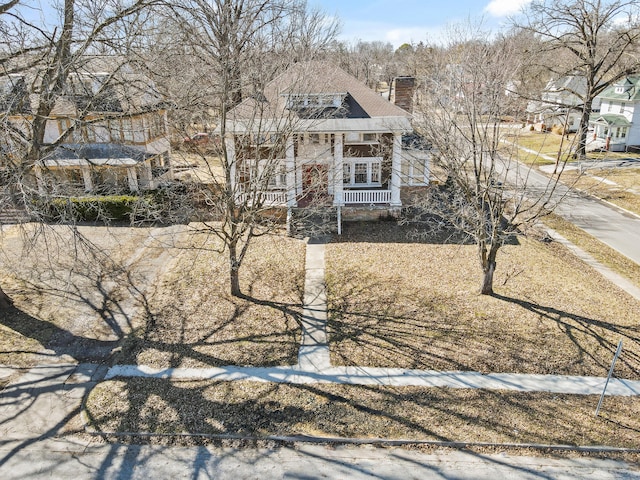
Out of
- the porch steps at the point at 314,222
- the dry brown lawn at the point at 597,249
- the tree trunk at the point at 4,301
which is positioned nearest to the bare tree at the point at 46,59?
the tree trunk at the point at 4,301

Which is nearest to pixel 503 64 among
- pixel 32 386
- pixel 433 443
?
pixel 433 443

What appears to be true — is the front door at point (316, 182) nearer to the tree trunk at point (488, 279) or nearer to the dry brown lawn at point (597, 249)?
the tree trunk at point (488, 279)

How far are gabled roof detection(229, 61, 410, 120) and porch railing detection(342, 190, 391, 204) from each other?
3.19 metres

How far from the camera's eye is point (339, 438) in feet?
26.1

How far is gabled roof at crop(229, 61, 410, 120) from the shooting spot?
1240 centimetres

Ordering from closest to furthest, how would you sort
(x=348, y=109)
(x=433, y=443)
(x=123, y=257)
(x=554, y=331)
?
(x=433, y=443) → (x=554, y=331) → (x=123, y=257) → (x=348, y=109)

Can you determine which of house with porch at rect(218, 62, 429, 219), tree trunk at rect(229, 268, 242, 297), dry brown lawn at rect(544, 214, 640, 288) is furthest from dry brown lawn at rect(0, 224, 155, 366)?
dry brown lawn at rect(544, 214, 640, 288)

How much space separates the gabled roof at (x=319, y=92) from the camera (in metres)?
12.4

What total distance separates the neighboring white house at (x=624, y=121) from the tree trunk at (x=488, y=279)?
28026mm

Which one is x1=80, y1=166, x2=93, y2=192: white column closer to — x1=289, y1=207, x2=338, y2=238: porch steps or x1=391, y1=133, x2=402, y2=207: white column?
x1=289, y1=207, x2=338, y2=238: porch steps

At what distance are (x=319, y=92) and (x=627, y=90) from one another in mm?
35067

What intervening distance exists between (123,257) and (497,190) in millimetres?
12849

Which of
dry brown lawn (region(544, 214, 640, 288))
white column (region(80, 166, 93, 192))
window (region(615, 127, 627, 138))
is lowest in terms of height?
dry brown lawn (region(544, 214, 640, 288))

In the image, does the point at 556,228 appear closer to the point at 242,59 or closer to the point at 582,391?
the point at 582,391
